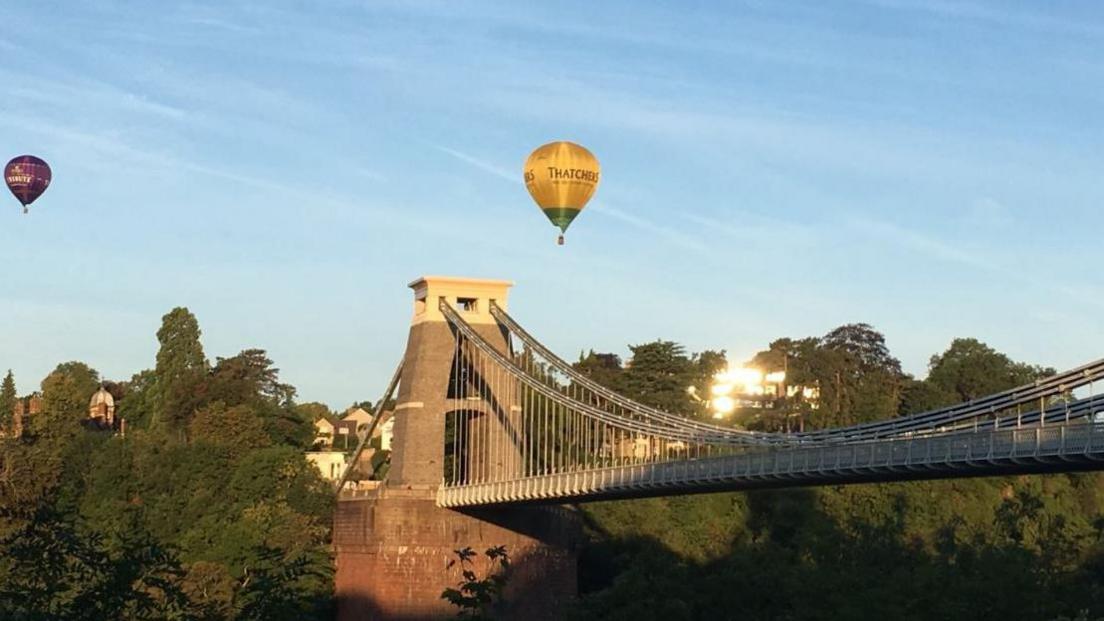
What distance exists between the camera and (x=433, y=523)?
70312mm

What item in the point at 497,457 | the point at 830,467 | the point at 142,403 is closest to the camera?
the point at 830,467

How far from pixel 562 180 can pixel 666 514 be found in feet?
76.0

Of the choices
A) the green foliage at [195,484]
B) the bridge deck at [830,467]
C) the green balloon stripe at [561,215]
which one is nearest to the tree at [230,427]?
the green foliage at [195,484]

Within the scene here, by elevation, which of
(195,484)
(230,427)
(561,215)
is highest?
(561,215)

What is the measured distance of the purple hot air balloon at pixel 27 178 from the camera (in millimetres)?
84438

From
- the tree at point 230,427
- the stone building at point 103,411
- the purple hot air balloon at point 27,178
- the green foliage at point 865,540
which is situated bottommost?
the green foliage at point 865,540

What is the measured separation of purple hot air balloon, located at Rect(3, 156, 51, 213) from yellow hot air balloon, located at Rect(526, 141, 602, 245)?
2608 centimetres

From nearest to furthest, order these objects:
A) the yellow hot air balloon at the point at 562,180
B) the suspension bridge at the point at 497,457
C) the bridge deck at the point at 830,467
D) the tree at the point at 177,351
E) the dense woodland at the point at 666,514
Answer: the bridge deck at the point at 830,467 → the suspension bridge at the point at 497,457 → the dense woodland at the point at 666,514 → the yellow hot air balloon at the point at 562,180 → the tree at the point at 177,351

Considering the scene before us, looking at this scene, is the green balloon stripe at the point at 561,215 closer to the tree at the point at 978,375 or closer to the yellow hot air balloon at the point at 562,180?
the yellow hot air balloon at the point at 562,180

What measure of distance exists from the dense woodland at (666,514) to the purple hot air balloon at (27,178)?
30.2 ft

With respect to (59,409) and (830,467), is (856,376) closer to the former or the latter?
(59,409)

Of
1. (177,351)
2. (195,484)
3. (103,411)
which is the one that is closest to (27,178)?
(195,484)

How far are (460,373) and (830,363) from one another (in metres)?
40.0

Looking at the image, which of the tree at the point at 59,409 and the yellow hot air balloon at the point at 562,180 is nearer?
the yellow hot air balloon at the point at 562,180
